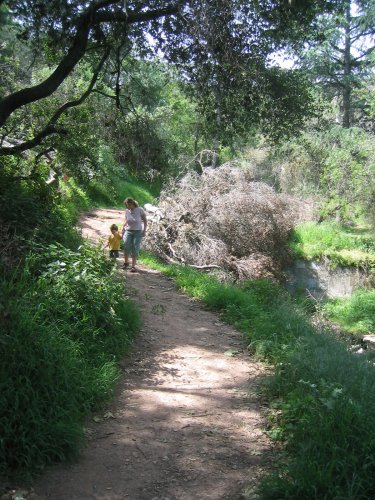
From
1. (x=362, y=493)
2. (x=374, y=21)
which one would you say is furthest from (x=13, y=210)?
(x=374, y=21)

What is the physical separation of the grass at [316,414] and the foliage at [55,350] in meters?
1.65

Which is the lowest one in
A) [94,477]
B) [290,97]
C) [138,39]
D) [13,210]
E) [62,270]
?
[94,477]

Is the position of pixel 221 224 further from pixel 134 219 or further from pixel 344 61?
pixel 344 61

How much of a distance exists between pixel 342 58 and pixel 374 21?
2820 millimetres

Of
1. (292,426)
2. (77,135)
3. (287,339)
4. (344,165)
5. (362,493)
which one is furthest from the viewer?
(344,165)

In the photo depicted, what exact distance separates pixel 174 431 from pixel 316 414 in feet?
4.11

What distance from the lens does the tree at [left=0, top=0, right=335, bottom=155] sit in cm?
602

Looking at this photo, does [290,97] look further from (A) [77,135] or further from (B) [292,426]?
(B) [292,426]

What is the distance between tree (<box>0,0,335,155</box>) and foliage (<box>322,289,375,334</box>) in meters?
8.04

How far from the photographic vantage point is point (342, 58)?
22.7m

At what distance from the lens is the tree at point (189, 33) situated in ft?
19.7

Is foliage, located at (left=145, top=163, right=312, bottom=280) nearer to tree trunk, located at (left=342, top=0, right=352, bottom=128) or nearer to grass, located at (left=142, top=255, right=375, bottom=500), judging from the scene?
grass, located at (left=142, top=255, right=375, bottom=500)

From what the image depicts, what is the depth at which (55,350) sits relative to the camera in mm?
4246

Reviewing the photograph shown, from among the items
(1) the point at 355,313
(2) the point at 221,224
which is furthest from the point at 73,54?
(1) the point at 355,313
